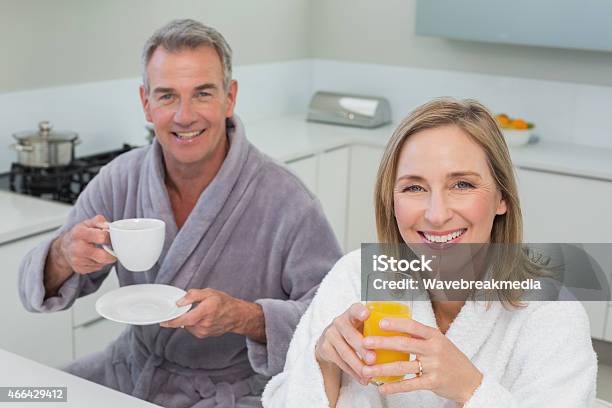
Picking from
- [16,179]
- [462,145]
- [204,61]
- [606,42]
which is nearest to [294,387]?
[462,145]

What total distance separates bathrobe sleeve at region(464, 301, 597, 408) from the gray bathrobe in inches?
26.6

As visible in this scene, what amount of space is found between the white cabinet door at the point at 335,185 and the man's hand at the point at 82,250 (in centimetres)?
192

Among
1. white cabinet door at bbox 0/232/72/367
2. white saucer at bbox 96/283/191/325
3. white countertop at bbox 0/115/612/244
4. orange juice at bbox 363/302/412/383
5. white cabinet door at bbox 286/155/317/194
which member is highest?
orange juice at bbox 363/302/412/383

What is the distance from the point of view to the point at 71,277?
6.39 feet

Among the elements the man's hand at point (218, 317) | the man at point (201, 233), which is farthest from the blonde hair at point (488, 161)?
the man at point (201, 233)

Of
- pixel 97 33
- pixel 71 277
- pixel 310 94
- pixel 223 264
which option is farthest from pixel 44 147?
pixel 310 94

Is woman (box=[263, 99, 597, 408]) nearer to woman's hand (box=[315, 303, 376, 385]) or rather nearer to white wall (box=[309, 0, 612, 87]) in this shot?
woman's hand (box=[315, 303, 376, 385])

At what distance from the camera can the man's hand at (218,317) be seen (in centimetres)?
164

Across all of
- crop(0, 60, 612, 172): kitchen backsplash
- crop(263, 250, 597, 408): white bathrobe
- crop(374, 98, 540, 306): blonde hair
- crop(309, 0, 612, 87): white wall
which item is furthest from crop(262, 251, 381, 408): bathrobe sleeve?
crop(309, 0, 612, 87): white wall

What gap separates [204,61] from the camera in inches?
75.9

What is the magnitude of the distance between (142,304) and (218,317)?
154 millimetres

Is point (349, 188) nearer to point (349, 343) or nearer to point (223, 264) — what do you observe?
point (223, 264)

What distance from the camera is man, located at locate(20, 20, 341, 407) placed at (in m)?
1.92

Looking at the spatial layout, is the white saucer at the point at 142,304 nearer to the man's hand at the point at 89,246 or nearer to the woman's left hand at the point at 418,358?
the man's hand at the point at 89,246
